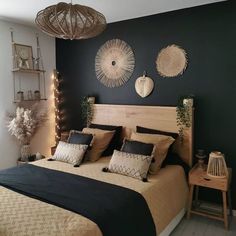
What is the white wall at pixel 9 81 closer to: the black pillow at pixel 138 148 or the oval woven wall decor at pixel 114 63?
the oval woven wall decor at pixel 114 63

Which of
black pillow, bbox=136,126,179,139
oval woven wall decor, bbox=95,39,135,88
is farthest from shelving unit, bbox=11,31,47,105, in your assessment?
black pillow, bbox=136,126,179,139

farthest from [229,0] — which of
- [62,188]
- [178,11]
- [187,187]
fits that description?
[62,188]

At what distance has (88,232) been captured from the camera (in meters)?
1.60

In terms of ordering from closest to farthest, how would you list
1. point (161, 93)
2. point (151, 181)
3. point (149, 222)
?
point (149, 222), point (151, 181), point (161, 93)

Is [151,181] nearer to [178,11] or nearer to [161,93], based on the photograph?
[161,93]

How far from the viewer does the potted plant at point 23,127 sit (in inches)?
140

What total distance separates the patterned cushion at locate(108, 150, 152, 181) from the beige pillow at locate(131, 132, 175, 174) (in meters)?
0.17

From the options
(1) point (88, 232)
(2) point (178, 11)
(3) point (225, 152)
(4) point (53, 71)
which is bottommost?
(1) point (88, 232)

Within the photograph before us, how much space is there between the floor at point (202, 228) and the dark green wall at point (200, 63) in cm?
34

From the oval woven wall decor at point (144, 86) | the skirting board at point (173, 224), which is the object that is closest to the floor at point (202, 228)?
the skirting board at point (173, 224)

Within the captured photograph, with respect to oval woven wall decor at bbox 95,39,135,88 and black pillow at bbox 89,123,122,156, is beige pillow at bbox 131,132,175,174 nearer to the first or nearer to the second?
black pillow at bbox 89,123,122,156

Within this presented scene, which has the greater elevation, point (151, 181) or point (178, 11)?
point (178, 11)

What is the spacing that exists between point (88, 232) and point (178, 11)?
275 centimetres

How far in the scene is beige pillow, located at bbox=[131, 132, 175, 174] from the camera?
2.68 metres
